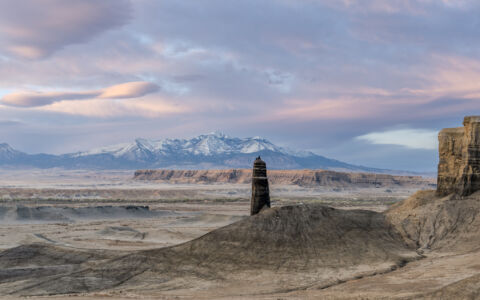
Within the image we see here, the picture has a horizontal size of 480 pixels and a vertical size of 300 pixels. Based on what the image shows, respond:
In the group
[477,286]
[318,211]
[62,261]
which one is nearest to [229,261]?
[318,211]

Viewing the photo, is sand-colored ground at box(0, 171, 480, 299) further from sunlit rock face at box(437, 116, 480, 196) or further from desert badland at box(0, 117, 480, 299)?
sunlit rock face at box(437, 116, 480, 196)

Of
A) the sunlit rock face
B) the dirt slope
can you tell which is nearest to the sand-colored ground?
the dirt slope

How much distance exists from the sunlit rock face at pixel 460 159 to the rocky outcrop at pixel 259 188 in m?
14.4

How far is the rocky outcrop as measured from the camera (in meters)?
39.2

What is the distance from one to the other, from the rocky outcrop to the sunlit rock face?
14.4m

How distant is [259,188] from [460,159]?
16.5 meters

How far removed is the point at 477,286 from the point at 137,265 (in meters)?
19.7

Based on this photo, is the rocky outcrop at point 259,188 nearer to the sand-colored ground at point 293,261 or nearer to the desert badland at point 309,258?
the desert badland at point 309,258

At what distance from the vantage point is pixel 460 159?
41000 millimetres

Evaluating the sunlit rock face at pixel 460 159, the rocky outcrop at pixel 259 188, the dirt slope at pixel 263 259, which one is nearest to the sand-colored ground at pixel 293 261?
the dirt slope at pixel 263 259

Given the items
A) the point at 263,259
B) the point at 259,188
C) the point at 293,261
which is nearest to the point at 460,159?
the point at 259,188

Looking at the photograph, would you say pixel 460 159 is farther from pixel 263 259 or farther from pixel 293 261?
pixel 263 259

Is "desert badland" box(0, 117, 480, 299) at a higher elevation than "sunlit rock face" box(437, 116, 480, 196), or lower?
lower

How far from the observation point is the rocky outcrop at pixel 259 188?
1544 inches
